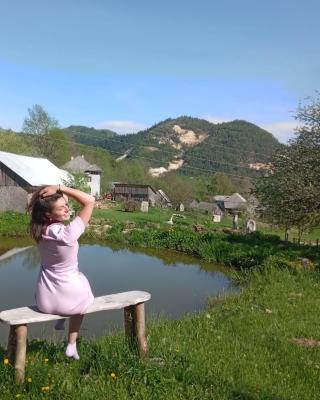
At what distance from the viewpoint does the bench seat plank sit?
4887 mm

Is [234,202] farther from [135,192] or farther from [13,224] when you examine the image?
[13,224]

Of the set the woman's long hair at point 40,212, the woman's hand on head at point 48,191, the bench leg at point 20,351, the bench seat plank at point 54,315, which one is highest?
the woman's hand on head at point 48,191

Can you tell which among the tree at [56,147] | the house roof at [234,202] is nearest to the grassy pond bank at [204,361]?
the tree at [56,147]

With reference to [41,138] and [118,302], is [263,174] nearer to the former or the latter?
[118,302]

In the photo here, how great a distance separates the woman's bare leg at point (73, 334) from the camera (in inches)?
216

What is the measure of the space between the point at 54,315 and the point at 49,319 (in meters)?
0.07

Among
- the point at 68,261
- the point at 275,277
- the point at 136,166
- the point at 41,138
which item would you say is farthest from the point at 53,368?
the point at 136,166

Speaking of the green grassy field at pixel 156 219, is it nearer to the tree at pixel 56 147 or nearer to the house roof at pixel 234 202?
the tree at pixel 56 147

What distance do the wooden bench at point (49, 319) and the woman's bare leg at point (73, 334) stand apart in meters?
0.17

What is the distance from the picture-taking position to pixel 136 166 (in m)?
114

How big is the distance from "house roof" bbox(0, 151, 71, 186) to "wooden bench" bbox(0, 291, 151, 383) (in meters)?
32.6

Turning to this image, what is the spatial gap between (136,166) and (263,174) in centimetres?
8478

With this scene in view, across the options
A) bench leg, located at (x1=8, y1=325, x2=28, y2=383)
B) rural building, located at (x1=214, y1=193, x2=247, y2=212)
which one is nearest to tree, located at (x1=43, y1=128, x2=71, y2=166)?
rural building, located at (x1=214, y1=193, x2=247, y2=212)

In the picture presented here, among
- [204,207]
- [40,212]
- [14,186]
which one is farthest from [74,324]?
[204,207]
